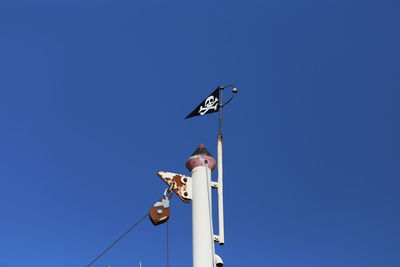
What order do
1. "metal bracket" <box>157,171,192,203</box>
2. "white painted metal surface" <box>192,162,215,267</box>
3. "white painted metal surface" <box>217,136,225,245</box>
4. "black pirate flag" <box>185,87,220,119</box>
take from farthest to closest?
"black pirate flag" <box>185,87,220,119</box>
"metal bracket" <box>157,171,192,203</box>
"white painted metal surface" <box>217,136,225,245</box>
"white painted metal surface" <box>192,162,215,267</box>

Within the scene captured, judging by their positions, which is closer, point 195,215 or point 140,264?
point 195,215

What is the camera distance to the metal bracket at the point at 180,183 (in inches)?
338

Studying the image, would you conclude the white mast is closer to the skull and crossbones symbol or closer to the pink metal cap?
the pink metal cap

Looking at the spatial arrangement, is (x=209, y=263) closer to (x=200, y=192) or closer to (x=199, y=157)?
(x=200, y=192)

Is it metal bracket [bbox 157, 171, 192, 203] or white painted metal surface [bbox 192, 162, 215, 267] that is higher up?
metal bracket [bbox 157, 171, 192, 203]

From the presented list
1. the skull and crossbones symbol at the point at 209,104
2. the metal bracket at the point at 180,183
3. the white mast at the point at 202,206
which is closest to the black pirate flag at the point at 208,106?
the skull and crossbones symbol at the point at 209,104

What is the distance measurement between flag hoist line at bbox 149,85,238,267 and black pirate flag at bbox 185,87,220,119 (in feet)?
1.39

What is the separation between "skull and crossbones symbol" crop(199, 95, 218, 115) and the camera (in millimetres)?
9852

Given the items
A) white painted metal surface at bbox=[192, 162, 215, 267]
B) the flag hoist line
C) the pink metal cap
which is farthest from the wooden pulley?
the pink metal cap

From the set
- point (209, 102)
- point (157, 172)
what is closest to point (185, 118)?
point (209, 102)

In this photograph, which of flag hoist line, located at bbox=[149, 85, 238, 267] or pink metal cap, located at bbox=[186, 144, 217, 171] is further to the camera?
pink metal cap, located at bbox=[186, 144, 217, 171]

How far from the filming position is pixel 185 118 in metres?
9.92

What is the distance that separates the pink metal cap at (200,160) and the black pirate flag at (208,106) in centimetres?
125

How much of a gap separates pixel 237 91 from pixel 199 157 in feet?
5.93
